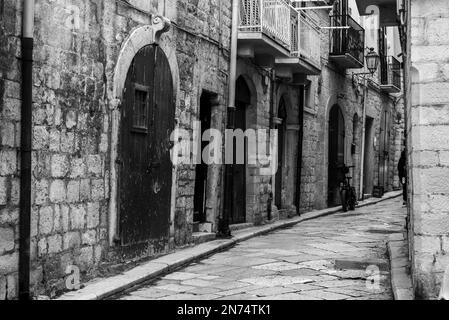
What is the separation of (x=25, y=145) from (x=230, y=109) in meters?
5.64

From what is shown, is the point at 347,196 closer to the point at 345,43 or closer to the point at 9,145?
the point at 345,43

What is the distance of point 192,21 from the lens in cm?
1042

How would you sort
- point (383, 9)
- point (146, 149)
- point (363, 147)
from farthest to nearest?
point (363, 147), point (383, 9), point (146, 149)

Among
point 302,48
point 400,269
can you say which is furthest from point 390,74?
point 400,269

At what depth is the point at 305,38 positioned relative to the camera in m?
15.3

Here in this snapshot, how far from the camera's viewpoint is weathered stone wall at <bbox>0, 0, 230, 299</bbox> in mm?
6023

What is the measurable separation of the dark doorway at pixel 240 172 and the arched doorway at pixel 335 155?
6.19 meters

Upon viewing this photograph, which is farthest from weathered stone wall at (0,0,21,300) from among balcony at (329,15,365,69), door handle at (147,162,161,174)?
balcony at (329,15,365,69)

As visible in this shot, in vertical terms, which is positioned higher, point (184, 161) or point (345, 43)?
point (345, 43)

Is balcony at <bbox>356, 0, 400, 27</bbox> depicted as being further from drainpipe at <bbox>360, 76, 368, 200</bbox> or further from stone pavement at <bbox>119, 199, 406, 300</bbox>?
drainpipe at <bbox>360, 76, 368, 200</bbox>

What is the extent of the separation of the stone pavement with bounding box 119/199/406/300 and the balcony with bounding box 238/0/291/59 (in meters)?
3.57

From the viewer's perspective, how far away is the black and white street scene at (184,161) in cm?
628

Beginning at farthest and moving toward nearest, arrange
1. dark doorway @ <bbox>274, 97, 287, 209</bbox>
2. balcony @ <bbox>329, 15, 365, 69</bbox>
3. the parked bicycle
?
balcony @ <bbox>329, 15, 365, 69</bbox> < the parked bicycle < dark doorway @ <bbox>274, 97, 287, 209</bbox>

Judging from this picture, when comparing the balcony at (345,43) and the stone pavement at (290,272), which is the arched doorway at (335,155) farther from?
the stone pavement at (290,272)
